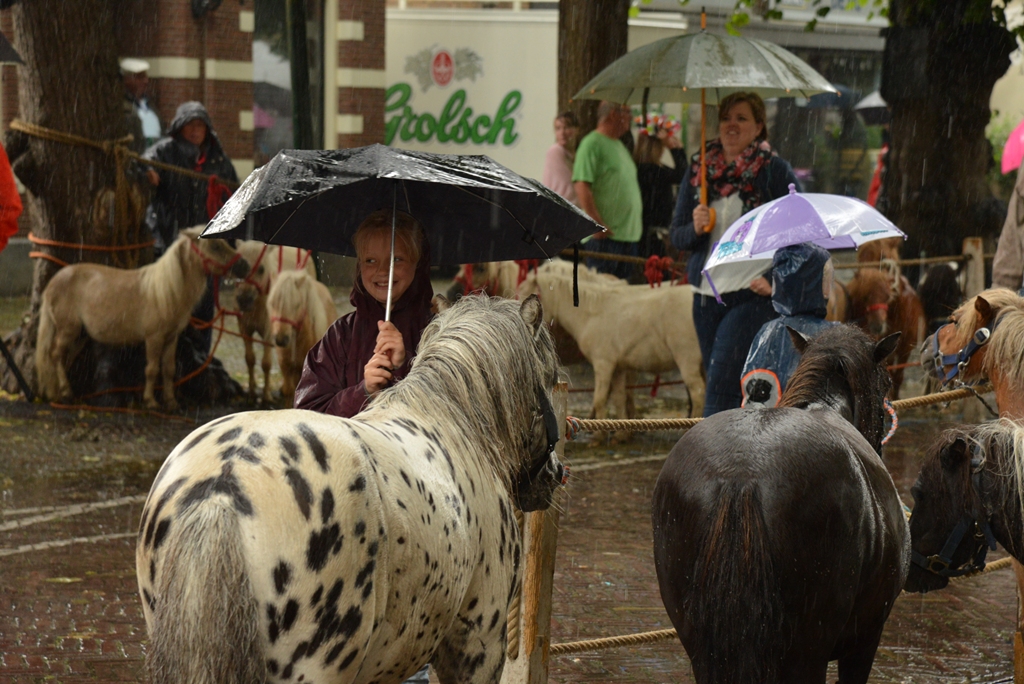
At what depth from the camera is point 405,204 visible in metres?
3.74

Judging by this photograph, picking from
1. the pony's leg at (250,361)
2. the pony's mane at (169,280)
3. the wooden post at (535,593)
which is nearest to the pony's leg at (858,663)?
the wooden post at (535,593)

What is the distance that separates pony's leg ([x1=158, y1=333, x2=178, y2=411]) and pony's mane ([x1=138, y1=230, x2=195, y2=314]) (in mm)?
372

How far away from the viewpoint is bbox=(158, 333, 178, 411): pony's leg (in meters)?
10.1

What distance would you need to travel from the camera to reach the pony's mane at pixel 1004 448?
3461 mm

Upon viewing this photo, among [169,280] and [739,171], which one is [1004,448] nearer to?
[739,171]

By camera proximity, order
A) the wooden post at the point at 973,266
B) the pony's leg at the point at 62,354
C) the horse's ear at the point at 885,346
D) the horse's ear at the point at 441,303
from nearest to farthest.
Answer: the horse's ear at the point at 441,303 → the horse's ear at the point at 885,346 → the pony's leg at the point at 62,354 → the wooden post at the point at 973,266

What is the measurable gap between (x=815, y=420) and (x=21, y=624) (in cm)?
378

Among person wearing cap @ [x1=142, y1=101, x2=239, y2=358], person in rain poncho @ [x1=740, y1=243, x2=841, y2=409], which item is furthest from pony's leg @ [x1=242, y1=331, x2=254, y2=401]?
person in rain poncho @ [x1=740, y1=243, x2=841, y2=409]

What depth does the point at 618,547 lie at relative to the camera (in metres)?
6.57

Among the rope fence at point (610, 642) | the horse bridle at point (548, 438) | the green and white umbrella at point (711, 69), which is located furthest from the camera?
the green and white umbrella at point (711, 69)

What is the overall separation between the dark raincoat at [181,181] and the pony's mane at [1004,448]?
331 inches

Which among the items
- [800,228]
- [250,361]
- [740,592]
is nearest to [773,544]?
[740,592]

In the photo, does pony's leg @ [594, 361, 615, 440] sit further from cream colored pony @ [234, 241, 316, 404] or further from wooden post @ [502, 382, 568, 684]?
wooden post @ [502, 382, 568, 684]

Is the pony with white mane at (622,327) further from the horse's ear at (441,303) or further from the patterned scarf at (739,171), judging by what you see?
the horse's ear at (441,303)
